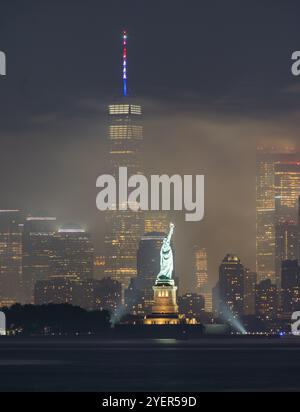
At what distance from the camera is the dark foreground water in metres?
112

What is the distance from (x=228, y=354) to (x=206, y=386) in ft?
227

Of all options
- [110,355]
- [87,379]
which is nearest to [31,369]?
[87,379]

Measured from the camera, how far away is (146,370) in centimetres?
13500

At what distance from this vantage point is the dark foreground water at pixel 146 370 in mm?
112000

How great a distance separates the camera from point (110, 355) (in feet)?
558
